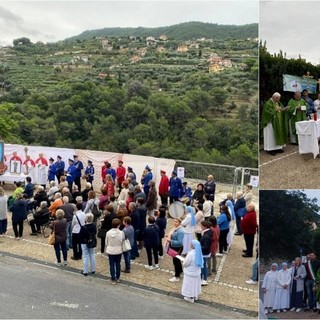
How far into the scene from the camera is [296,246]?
726 centimetres

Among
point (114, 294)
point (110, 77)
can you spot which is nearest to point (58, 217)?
point (114, 294)

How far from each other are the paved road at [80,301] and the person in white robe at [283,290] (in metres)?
0.70

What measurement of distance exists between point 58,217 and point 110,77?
43.5m

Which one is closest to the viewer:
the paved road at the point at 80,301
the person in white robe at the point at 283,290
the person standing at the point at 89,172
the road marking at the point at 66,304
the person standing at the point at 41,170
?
the person in white robe at the point at 283,290

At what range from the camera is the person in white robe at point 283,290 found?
7.28 m

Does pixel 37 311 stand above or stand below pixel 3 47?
below

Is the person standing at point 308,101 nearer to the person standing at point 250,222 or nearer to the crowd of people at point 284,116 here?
the crowd of people at point 284,116

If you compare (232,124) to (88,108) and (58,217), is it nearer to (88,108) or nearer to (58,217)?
(88,108)

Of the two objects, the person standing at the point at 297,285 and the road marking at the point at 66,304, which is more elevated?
the person standing at the point at 297,285

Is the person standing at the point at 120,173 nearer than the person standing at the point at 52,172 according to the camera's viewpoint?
Yes

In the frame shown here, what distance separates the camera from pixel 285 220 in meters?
6.69

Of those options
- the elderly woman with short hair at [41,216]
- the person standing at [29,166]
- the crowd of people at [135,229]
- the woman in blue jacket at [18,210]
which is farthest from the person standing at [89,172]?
the woman in blue jacket at [18,210]

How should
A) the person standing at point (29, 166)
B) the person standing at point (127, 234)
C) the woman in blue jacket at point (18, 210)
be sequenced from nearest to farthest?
1. the person standing at point (127, 234)
2. the woman in blue jacket at point (18, 210)
3. the person standing at point (29, 166)

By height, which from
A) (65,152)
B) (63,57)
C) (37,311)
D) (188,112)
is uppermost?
(63,57)
